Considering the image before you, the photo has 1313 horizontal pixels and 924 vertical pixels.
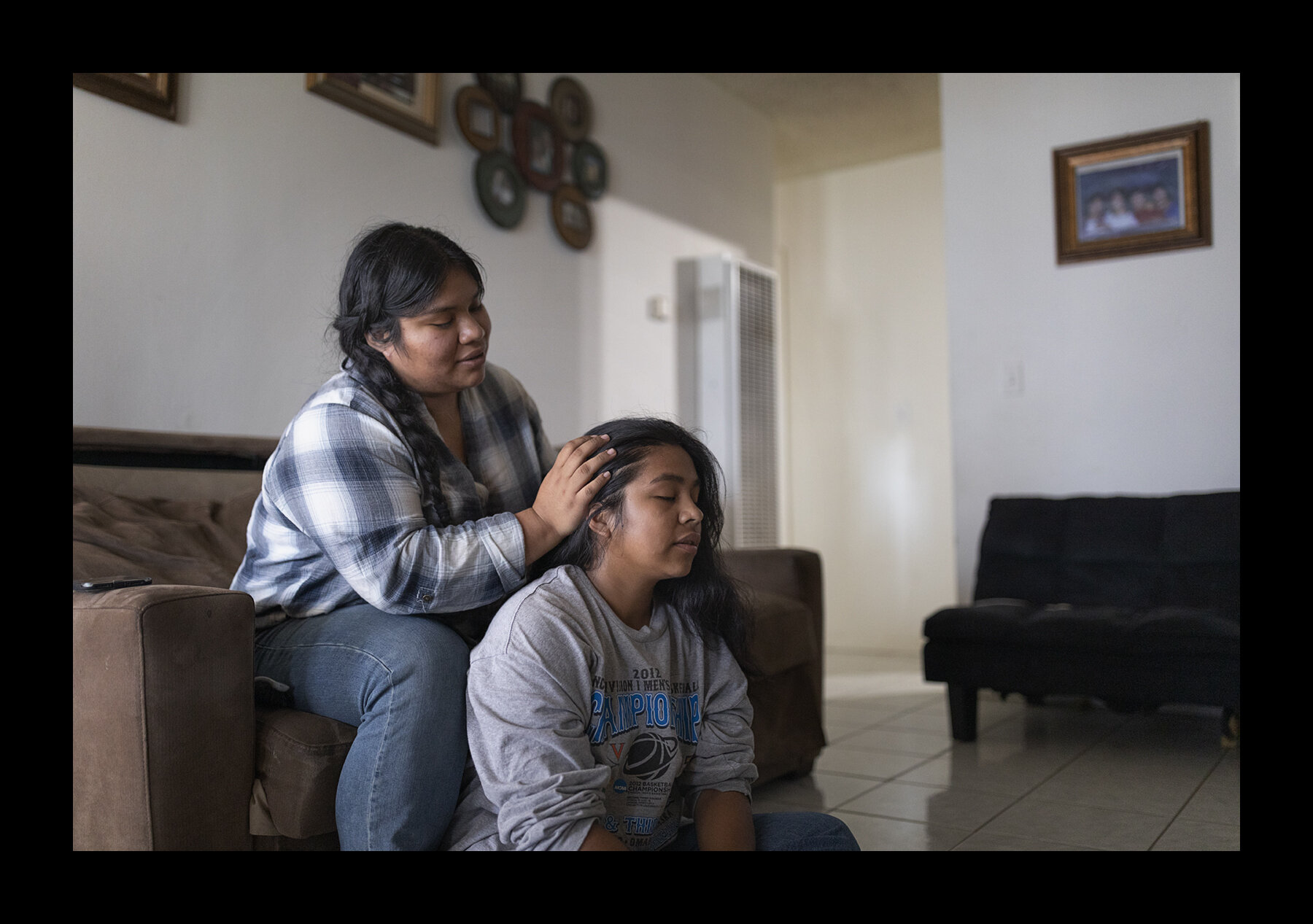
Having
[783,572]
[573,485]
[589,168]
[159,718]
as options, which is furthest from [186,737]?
[589,168]

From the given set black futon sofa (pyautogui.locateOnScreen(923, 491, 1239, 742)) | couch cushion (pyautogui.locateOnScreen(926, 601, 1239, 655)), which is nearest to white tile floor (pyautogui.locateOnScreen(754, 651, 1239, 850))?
black futon sofa (pyautogui.locateOnScreen(923, 491, 1239, 742))

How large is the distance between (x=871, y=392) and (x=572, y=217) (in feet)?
7.78

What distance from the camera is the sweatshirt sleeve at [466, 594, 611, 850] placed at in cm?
107

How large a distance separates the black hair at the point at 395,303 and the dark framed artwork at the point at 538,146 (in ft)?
7.07

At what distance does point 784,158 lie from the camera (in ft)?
18.2

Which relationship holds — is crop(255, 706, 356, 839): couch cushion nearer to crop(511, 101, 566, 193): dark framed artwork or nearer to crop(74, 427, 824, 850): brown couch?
crop(74, 427, 824, 850): brown couch

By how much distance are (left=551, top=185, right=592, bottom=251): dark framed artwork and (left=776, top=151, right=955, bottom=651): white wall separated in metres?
2.18

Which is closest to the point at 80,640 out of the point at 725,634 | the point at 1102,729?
the point at 725,634

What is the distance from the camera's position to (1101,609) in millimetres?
2887

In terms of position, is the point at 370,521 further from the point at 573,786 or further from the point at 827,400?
the point at 827,400

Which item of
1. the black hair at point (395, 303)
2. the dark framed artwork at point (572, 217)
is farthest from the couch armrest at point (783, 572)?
the dark framed artwork at point (572, 217)

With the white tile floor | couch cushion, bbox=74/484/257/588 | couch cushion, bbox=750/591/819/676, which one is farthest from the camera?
couch cushion, bbox=750/591/819/676

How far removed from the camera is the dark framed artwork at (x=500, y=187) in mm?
3314
